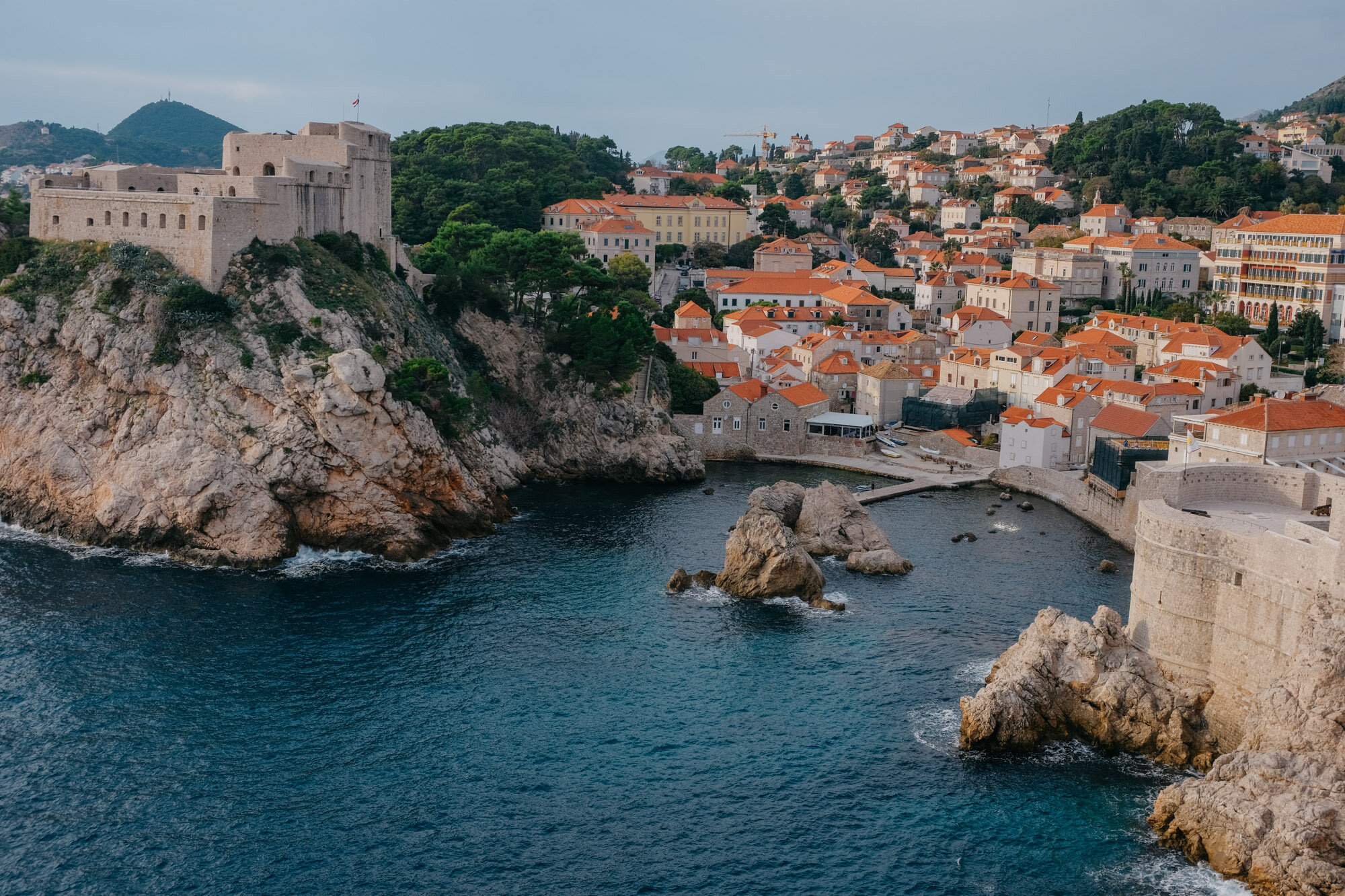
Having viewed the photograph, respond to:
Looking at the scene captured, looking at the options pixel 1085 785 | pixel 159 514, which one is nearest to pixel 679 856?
pixel 1085 785

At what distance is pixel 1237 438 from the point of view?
50.2m

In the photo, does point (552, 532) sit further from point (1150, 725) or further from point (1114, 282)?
point (1114, 282)

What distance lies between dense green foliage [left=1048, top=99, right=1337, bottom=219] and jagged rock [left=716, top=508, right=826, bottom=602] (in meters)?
85.6

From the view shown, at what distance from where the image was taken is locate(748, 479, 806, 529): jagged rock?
164 feet

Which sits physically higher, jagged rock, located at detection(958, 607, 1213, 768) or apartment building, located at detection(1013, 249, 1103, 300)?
apartment building, located at detection(1013, 249, 1103, 300)

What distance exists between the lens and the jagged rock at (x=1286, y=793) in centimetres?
2569

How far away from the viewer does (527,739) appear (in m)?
32.5

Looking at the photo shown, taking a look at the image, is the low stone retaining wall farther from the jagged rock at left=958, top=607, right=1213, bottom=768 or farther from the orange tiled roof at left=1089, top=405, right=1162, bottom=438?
the jagged rock at left=958, top=607, right=1213, bottom=768

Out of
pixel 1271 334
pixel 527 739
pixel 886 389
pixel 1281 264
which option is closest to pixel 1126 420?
pixel 886 389

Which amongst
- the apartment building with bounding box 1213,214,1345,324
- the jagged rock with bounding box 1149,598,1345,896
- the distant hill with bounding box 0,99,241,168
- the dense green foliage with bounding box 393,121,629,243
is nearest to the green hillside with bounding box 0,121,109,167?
the distant hill with bounding box 0,99,241,168

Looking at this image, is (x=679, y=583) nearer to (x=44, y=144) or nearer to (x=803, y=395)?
(x=803, y=395)

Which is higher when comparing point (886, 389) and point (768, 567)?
point (886, 389)

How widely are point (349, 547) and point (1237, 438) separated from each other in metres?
34.6

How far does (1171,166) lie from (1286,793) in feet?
359
